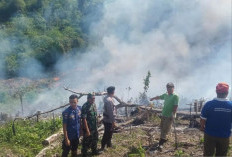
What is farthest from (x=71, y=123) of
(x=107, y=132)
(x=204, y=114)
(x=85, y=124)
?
(x=204, y=114)

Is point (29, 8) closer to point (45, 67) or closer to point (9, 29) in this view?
point (9, 29)

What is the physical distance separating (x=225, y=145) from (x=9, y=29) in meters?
27.5

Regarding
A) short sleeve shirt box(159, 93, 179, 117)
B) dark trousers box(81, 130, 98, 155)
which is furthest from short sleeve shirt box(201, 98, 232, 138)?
dark trousers box(81, 130, 98, 155)

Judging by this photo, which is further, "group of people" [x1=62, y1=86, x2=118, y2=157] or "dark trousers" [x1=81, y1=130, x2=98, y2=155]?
"dark trousers" [x1=81, y1=130, x2=98, y2=155]

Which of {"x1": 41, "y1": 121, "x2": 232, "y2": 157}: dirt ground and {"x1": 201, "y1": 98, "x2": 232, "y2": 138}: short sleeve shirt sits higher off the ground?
{"x1": 201, "y1": 98, "x2": 232, "y2": 138}: short sleeve shirt

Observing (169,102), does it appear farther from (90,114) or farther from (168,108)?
(90,114)

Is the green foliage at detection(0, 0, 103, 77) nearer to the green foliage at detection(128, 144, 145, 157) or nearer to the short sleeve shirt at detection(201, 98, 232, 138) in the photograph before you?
the green foliage at detection(128, 144, 145, 157)

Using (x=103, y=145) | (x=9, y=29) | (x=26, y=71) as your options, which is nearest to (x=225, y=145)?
(x=103, y=145)

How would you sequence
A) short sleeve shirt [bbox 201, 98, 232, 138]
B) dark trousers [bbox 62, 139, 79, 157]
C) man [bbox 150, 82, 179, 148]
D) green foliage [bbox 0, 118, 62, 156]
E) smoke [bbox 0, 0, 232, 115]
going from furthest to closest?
smoke [bbox 0, 0, 232, 115]
green foliage [bbox 0, 118, 62, 156]
man [bbox 150, 82, 179, 148]
dark trousers [bbox 62, 139, 79, 157]
short sleeve shirt [bbox 201, 98, 232, 138]

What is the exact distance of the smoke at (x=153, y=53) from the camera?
2464 centimetres

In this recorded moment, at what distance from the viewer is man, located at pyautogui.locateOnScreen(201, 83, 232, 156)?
182 inches

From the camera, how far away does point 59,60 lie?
2809cm

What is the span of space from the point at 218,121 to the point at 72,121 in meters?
2.73

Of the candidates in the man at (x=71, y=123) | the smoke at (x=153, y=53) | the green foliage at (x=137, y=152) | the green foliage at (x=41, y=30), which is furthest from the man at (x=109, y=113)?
the green foliage at (x=41, y=30)
